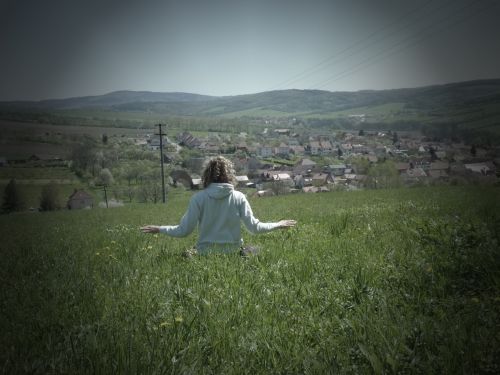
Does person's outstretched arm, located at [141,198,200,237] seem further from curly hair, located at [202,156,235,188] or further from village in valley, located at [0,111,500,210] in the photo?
village in valley, located at [0,111,500,210]

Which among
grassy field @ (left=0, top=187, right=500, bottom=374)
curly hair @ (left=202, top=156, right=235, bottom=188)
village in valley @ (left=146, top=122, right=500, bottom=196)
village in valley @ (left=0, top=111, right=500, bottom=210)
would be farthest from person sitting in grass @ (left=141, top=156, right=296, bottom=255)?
village in valley @ (left=146, top=122, right=500, bottom=196)

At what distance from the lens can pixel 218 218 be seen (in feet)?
16.2

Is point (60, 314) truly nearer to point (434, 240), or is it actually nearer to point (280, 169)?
point (434, 240)

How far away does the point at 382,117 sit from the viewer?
72.1 metres

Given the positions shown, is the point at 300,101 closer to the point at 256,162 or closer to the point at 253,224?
the point at 256,162

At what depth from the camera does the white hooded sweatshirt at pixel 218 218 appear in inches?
190

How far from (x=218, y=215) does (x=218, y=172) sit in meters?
0.66

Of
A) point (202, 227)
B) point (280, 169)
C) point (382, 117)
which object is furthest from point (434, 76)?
point (382, 117)

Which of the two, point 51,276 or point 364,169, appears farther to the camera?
point 364,169

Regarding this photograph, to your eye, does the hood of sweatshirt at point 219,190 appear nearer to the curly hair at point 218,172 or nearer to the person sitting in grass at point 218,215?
the person sitting in grass at point 218,215

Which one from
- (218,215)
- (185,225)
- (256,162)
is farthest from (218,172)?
(256,162)

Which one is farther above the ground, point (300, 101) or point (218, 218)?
point (300, 101)

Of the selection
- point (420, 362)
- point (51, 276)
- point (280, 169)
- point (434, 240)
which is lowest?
point (280, 169)

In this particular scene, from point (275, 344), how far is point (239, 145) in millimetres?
78102
